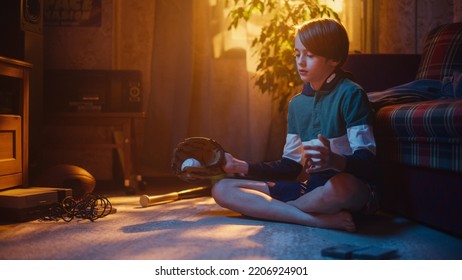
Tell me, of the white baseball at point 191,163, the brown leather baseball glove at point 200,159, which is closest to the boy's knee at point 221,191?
the brown leather baseball glove at point 200,159

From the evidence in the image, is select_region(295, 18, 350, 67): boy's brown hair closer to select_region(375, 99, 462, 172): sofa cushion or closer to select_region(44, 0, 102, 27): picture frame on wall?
select_region(375, 99, 462, 172): sofa cushion

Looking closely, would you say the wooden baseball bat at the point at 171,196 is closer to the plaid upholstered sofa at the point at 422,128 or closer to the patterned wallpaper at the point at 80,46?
the plaid upholstered sofa at the point at 422,128

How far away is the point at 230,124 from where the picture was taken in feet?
11.1

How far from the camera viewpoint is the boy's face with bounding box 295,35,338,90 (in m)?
Result: 1.68

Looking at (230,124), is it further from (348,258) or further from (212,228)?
(348,258)

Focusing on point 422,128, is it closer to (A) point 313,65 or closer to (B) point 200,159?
(A) point 313,65

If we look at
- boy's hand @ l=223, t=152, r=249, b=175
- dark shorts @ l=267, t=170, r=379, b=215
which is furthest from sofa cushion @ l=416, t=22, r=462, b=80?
boy's hand @ l=223, t=152, r=249, b=175

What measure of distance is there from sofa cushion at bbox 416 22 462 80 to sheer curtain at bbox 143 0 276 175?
1157mm

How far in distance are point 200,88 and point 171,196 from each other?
1082 mm

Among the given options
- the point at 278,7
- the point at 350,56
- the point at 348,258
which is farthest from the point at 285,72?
the point at 348,258

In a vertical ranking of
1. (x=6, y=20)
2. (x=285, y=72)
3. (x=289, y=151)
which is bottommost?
(x=289, y=151)

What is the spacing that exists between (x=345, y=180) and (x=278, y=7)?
5.62ft

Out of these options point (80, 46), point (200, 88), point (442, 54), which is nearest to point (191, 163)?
point (442, 54)

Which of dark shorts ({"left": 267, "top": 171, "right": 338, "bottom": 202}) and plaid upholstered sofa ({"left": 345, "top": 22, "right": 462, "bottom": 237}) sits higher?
plaid upholstered sofa ({"left": 345, "top": 22, "right": 462, "bottom": 237})
